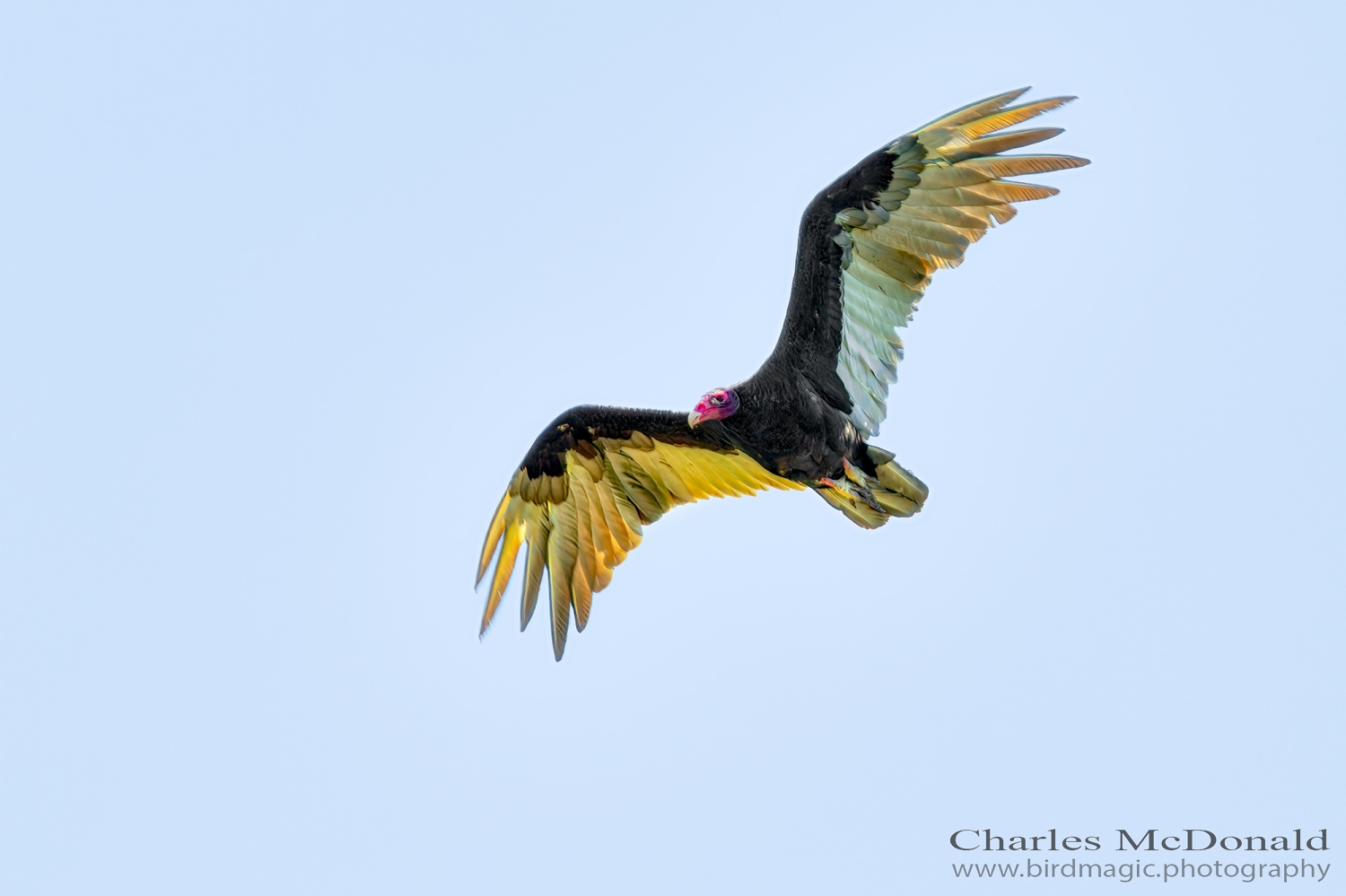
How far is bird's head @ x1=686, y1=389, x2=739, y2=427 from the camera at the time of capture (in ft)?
40.8

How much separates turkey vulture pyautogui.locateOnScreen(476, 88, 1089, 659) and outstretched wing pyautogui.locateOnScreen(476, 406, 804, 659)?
0.5 inches

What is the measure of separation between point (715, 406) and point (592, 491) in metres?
2.21

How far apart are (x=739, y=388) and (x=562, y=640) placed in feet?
9.79

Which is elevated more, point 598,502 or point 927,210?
point 927,210

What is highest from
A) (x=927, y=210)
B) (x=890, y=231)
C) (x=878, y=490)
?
(x=927, y=210)

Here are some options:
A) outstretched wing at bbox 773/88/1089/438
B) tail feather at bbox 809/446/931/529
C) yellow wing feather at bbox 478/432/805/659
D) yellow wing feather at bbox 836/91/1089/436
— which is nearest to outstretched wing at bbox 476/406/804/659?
yellow wing feather at bbox 478/432/805/659

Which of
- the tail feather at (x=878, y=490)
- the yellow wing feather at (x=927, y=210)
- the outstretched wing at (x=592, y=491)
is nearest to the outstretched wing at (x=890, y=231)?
the yellow wing feather at (x=927, y=210)

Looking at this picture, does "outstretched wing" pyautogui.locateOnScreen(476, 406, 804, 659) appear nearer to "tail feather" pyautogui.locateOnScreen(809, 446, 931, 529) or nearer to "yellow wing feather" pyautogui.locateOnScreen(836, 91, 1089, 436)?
"tail feather" pyautogui.locateOnScreen(809, 446, 931, 529)

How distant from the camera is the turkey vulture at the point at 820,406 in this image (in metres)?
12.1

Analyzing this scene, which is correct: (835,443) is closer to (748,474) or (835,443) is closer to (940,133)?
(748,474)

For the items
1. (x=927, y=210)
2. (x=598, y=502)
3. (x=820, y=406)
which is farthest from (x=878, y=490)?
(x=598, y=502)

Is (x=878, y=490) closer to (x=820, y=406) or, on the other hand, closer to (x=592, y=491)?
(x=820, y=406)

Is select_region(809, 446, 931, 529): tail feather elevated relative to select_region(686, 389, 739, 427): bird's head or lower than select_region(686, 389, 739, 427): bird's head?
lower

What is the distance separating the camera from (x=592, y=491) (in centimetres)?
1416
